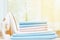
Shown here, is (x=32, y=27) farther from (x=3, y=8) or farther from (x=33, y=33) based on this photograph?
(x=3, y=8)

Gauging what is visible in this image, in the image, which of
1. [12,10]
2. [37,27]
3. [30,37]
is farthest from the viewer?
[12,10]

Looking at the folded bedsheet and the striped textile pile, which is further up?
the striped textile pile

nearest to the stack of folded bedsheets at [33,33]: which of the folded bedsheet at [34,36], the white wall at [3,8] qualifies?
the folded bedsheet at [34,36]

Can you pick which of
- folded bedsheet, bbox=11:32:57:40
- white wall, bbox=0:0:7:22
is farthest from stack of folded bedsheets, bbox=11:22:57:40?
white wall, bbox=0:0:7:22

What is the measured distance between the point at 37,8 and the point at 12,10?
32 centimetres

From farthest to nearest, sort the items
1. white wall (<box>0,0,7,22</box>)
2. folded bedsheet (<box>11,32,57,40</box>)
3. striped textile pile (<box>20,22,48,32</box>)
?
white wall (<box>0,0,7,22</box>) < striped textile pile (<box>20,22,48,32</box>) < folded bedsheet (<box>11,32,57,40</box>)

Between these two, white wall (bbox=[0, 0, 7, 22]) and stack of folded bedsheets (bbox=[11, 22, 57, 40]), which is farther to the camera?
white wall (bbox=[0, 0, 7, 22])

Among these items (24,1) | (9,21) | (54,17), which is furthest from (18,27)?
(54,17)

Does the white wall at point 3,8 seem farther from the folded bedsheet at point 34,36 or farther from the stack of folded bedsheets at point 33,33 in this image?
the folded bedsheet at point 34,36

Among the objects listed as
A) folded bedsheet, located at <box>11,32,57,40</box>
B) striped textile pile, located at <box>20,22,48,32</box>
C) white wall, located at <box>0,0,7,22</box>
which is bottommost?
folded bedsheet, located at <box>11,32,57,40</box>

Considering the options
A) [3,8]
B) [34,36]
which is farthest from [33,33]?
[3,8]

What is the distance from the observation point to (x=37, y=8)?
59.2 inches

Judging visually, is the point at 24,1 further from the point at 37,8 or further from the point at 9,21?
the point at 9,21

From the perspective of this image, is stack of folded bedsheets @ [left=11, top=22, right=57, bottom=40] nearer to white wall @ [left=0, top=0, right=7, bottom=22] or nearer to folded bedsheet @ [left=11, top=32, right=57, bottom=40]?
folded bedsheet @ [left=11, top=32, right=57, bottom=40]
